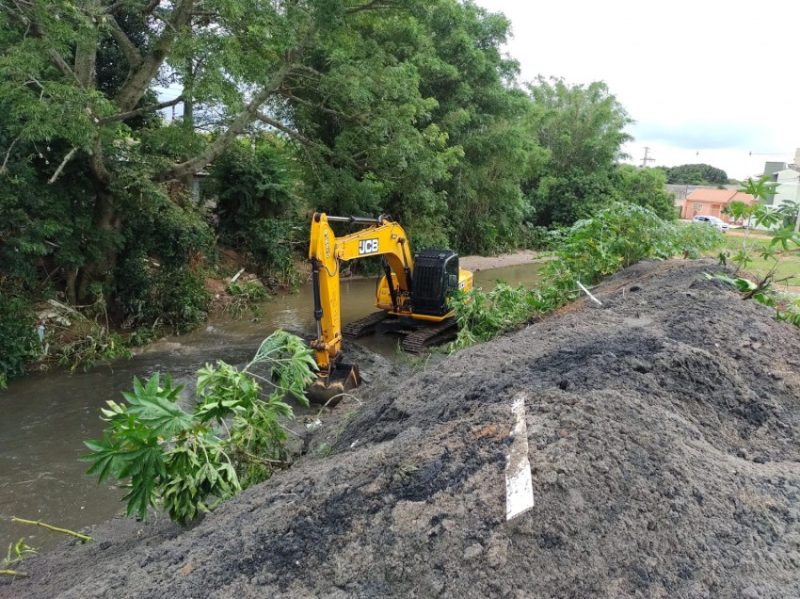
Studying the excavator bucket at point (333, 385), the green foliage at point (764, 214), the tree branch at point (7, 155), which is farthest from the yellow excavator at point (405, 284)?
the green foliage at point (764, 214)

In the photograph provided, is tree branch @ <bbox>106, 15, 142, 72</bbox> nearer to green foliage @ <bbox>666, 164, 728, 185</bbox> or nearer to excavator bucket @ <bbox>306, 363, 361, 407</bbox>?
excavator bucket @ <bbox>306, 363, 361, 407</bbox>

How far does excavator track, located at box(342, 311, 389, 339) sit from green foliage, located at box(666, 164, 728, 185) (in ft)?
260

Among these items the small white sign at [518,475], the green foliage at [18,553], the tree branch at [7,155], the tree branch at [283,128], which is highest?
the tree branch at [283,128]

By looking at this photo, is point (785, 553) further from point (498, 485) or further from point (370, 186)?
point (370, 186)

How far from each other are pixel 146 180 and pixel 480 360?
712cm

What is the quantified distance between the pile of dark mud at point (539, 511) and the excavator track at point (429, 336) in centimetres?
573

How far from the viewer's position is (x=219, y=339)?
1130 cm

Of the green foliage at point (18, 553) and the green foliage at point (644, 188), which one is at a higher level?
the green foliage at point (644, 188)

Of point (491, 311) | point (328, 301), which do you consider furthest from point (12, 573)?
point (491, 311)

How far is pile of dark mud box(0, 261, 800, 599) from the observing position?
7.80 ft

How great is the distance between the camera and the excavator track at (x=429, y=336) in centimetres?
995

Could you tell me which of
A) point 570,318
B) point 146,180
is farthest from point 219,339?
point 570,318

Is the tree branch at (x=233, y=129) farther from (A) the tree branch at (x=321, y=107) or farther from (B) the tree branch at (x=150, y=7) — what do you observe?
(B) the tree branch at (x=150, y=7)

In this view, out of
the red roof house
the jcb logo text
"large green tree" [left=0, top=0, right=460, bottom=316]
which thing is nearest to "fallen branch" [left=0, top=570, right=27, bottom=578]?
"large green tree" [left=0, top=0, right=460, bottom=316]
